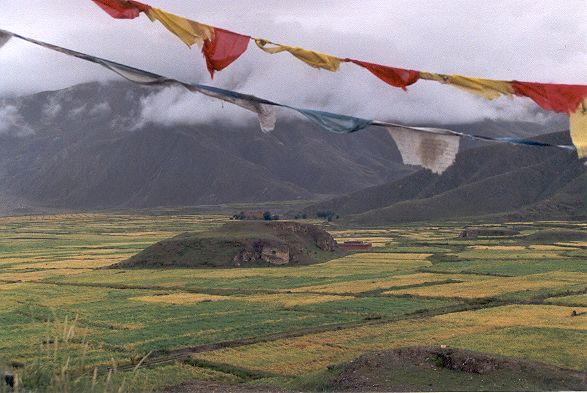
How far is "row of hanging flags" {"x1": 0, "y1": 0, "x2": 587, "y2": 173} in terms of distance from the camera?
1051 cm

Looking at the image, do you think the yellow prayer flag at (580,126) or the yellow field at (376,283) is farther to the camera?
the yellow field at (376,283)

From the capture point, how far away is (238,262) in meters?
66.9

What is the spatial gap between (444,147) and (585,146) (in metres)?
2.23

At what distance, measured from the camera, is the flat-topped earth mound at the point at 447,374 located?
20109 millimetres

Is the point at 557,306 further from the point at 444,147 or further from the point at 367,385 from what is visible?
the point at 444,147

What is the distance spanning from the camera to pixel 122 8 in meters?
10.7

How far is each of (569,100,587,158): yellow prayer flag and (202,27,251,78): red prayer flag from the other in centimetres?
499

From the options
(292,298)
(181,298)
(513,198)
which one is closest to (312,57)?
(292,298)

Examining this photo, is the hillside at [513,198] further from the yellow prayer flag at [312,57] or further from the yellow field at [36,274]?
the yellow prayer flag at [312,57]

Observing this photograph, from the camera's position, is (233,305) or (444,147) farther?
(233,305)

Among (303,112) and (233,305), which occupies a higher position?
(303,112)

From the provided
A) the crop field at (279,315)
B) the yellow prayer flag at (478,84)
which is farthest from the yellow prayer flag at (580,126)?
the crop field at (279,315)

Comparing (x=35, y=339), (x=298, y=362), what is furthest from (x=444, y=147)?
(x=35, y=339)

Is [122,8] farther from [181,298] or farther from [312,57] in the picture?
[181,298]
